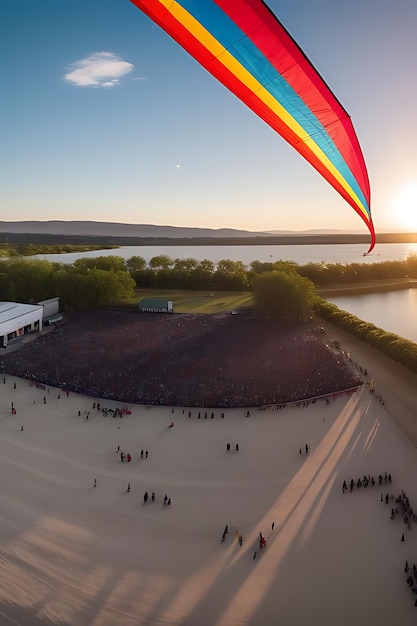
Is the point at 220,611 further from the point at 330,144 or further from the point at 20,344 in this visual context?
the point at 20,344

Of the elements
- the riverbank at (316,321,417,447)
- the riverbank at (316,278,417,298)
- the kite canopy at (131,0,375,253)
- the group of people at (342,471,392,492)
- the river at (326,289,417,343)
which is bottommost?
the group of people at (342,471,392,492)

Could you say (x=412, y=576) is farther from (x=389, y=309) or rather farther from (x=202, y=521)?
(x=389, y=309)

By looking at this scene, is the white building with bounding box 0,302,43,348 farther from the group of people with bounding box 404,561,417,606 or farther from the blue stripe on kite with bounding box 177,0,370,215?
the blue stripe on kite with bounding box 177,0,370,215

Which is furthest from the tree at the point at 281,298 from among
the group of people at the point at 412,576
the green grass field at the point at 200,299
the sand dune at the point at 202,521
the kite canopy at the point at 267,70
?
the kite canopy at the point at 267,70

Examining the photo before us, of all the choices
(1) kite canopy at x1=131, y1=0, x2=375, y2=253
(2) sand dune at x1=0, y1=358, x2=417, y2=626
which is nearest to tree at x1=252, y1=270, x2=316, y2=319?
(2) sand dune at x1=0, y1=358, x2=417, y2=626

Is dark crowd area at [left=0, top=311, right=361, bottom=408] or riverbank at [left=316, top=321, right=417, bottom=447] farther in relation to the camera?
dark crowd area at [left=0, top=311, right=361, bottom=408]

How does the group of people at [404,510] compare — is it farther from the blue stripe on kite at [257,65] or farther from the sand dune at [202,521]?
the blue stripe on kite at [257,65]

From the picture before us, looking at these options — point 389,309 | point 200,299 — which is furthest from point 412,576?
point 389,309
